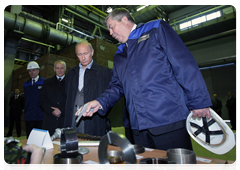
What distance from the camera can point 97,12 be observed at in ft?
27.0

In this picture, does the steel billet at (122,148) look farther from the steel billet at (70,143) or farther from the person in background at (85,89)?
the person in background at (85,89)

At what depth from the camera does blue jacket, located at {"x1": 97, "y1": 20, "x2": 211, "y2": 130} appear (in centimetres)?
94

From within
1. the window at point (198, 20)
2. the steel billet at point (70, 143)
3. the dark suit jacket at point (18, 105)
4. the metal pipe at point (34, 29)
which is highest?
the window at point (198, 20)

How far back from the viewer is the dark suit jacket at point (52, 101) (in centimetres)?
218

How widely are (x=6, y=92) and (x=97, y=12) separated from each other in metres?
5.67

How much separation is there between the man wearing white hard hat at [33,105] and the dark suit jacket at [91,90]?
120cm

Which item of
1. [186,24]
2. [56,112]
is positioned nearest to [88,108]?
[56,112]

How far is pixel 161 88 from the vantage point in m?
1.01

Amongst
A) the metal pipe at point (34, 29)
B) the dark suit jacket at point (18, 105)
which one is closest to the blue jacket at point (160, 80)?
the dark suit jacket at point (18, 105)

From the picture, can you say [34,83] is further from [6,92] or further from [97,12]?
[97,12]

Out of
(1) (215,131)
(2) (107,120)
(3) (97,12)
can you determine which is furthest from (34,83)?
(3) (97,12)

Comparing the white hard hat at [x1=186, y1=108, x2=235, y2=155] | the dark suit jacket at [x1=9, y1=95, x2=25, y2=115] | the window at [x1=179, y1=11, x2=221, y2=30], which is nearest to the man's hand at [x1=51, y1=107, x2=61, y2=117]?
the white hard hat at [x1=186, y1=108, x2=235, y2=155]

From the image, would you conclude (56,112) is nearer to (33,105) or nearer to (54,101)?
(54,101)

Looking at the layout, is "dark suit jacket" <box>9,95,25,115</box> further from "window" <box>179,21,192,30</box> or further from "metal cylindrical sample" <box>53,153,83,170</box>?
"window" <box>179,21,192,30</box>
